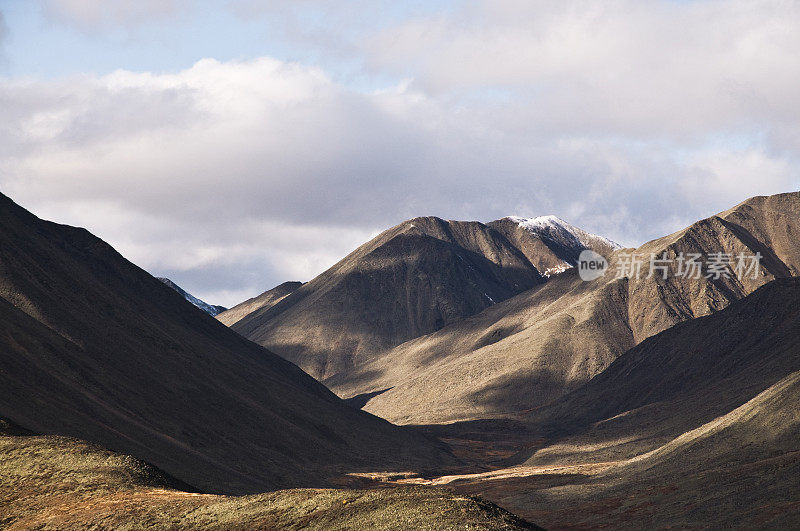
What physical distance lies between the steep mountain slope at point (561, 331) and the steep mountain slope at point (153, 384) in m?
37.3

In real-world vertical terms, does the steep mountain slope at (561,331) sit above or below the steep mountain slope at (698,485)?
above

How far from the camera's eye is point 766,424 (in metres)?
Answer: 63.8

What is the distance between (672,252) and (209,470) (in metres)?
128

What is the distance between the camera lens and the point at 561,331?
16150 centimetres

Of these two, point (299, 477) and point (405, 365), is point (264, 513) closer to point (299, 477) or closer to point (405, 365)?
point (299, 477)

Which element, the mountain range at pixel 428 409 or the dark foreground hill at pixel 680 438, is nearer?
the mountain range at pixel 428 409

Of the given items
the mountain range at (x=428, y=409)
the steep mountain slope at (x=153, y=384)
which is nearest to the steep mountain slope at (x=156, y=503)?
the mountain range at (x=428, y=409)

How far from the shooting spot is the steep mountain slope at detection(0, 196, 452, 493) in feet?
217

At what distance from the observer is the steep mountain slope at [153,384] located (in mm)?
66000

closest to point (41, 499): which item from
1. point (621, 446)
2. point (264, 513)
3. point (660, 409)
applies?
point (264, 513)

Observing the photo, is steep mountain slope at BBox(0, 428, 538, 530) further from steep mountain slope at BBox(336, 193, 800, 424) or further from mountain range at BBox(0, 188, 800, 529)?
steep mountain slope at BBox(336, 193, 800, 424)

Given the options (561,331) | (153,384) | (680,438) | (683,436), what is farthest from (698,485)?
(561,331)

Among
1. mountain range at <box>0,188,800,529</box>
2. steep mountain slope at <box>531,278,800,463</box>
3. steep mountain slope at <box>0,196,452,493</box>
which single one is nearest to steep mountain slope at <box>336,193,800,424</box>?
mountain range at <box>0,188,800,529</box>

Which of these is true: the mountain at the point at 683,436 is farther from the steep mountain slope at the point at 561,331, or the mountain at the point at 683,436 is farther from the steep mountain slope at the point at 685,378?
the steep mountain slope at the point at 561,331
